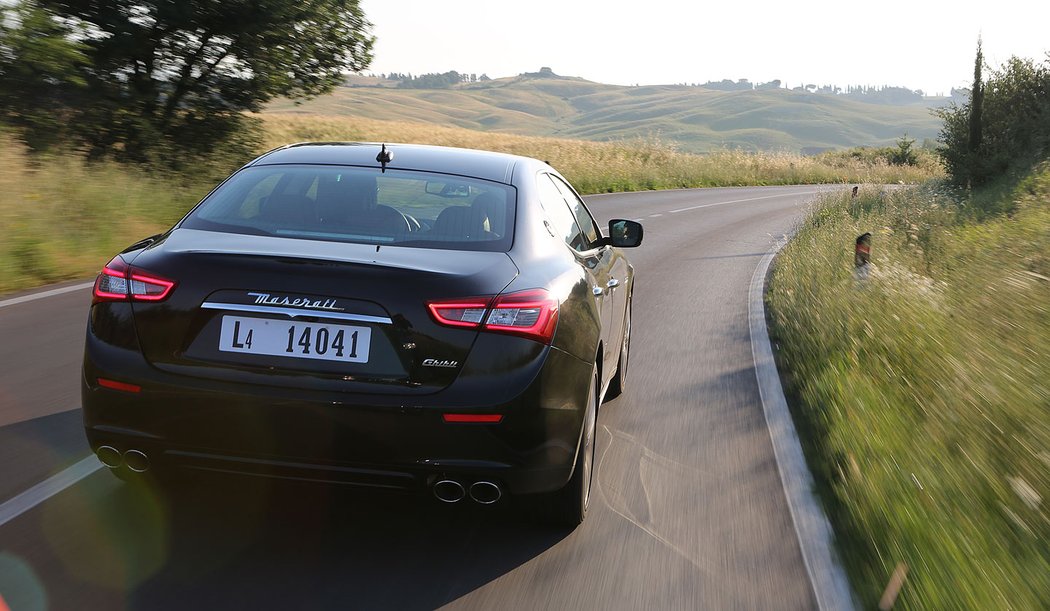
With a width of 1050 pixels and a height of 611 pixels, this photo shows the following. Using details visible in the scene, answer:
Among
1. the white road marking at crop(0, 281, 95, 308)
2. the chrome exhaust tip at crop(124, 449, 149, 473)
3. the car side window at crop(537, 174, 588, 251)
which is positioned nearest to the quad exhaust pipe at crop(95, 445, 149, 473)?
the chrome exhaust tip at crop(124, 449, 149, 473)

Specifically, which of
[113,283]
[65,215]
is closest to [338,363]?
[113,283]

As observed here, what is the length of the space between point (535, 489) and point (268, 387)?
102 centimetres

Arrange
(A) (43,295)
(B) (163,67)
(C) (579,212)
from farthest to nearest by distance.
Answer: (B) (163,67) < (A) (43,295) < (C) (579,212)

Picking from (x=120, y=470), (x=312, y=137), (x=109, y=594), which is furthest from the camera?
(x=312, y=137)

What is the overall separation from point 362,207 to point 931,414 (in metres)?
3.41

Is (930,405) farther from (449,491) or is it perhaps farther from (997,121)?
(997,121)

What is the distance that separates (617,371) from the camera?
6387 millimetres

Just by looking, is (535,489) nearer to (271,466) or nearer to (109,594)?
(271,466)

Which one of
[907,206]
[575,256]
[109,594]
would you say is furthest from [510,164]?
[907,206]

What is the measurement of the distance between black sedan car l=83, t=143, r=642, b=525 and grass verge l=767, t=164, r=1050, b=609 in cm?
140

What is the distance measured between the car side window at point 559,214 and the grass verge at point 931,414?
1.67 m

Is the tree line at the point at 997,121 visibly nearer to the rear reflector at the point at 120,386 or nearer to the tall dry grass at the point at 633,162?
the tall dry grass at the point at 633,162

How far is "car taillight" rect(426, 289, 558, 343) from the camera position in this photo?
11.6ft

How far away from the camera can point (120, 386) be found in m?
3.62
